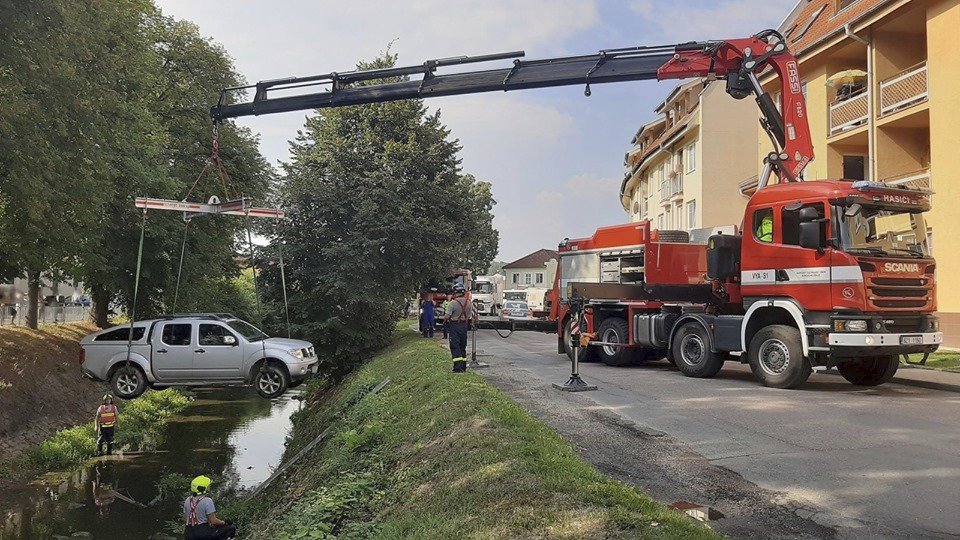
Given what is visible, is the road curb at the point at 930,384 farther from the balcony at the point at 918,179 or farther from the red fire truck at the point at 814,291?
the balcony at the point at 918,179

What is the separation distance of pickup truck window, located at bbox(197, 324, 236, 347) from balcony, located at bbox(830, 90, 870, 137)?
61.9ft

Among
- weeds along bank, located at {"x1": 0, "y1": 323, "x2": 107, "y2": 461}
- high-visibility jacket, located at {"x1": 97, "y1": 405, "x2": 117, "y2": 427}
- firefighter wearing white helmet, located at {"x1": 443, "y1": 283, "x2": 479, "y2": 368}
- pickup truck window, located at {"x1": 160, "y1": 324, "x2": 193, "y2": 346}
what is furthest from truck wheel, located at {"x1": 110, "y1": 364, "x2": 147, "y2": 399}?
firefighter wearing white helmet, located at {"x1": 443, "y1": 283, "x2": 479, "y2": 368}

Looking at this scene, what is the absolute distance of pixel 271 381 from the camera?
1398 cm

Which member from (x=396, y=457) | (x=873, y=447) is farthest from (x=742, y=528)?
(x=396, y=457)

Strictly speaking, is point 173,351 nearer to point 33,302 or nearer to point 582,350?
point 582,350

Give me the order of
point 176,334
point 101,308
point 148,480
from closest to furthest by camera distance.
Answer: point 176,334, point 148,480, point 101,308

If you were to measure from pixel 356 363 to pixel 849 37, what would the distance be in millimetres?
18900

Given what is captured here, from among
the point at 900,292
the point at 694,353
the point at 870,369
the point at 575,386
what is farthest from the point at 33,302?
the point at 900,292

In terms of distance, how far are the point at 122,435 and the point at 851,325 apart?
61.3 ft

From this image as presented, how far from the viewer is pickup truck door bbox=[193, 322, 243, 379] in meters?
14.1

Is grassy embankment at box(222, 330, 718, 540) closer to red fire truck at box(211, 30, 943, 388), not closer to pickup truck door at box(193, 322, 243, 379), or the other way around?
A: pickup truck door at box(193, 322, 243, 379)

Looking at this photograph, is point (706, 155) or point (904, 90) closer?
point (904, 90)

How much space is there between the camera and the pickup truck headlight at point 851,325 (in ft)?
34.4

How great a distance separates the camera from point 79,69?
1388 centimetres
